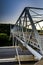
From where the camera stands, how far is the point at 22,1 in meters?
8.50

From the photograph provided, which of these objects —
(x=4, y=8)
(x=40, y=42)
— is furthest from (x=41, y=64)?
(x=4, y=8)

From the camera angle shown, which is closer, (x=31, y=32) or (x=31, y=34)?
(x=31, y=32)

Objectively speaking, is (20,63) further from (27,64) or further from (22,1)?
(22,1)

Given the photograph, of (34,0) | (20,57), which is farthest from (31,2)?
(20,57)

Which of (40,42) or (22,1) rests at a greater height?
(22,1)

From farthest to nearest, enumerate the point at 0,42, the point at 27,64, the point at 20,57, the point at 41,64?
the point at 0,42, the point at 20,57, the point at 27,64, the point at 41,64

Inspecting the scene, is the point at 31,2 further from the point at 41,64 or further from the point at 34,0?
the point at 41,64

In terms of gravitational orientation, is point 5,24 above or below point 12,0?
below

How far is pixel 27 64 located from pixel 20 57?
769 millimetres

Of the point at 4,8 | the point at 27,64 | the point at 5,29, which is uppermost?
the point at 4,8

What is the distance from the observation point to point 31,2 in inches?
309

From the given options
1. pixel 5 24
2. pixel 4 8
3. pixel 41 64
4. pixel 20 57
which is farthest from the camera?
pixel 5 24

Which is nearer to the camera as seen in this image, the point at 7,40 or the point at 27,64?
the point at 27,64

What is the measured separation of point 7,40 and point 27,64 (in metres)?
9.15
